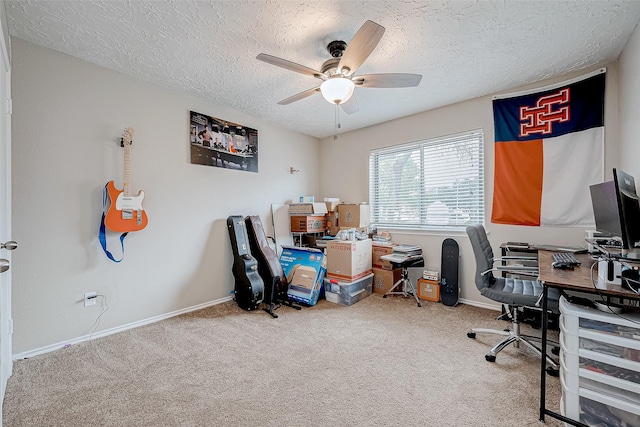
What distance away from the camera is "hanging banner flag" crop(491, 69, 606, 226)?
2.63 metres

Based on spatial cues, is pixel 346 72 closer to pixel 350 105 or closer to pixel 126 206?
pixel 350 105

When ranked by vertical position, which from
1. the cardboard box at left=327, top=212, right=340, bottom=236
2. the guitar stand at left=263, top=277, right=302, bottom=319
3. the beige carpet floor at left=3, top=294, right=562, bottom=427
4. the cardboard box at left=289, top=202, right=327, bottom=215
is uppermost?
the cardboard box at left=289, top=202, right=327, bottom=215

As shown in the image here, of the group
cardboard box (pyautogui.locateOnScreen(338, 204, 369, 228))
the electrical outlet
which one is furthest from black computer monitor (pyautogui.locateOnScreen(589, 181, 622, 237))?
the electrical outlet

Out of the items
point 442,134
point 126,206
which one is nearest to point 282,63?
point 126,206

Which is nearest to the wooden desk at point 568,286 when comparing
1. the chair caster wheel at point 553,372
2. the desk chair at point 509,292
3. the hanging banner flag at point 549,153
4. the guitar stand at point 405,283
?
the desk chair at point 509,292

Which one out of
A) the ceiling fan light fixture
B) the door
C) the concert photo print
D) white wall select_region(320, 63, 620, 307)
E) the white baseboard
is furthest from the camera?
the concert photo print

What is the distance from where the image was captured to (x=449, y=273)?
11.0 ft

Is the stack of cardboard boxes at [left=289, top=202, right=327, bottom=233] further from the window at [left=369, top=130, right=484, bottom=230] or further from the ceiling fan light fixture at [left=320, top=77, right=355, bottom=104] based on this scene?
the ceiling fan light fixture at [left=320, top=77, right=355, bottom=104]

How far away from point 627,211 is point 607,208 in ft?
0.93

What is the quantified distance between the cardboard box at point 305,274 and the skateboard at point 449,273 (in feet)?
4.92

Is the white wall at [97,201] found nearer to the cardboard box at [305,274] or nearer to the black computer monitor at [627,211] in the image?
the cardboard box at [305,274]

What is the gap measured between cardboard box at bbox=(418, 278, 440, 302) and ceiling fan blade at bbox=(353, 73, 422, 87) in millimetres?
2441

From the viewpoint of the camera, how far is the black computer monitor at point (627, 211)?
62.0 inches

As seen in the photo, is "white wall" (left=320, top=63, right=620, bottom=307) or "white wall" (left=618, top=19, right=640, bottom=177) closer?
"white wall" (left=618, top=19, right=640, bottom=177)
